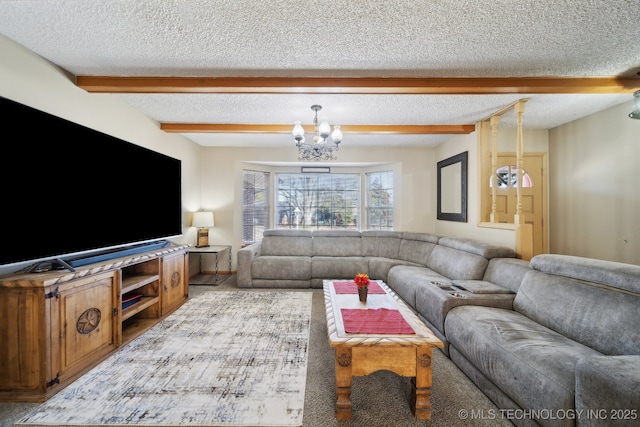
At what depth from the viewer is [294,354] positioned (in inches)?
86.2

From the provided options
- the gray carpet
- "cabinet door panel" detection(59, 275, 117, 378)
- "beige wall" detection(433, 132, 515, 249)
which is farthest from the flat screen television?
"beige wall" detection(433, 132, 515, 249)

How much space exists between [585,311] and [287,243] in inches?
151

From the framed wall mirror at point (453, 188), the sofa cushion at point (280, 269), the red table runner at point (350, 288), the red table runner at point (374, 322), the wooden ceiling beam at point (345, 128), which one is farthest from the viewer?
the sofa cushion at point (280, 269)

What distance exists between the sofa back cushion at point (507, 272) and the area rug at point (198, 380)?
1.97m

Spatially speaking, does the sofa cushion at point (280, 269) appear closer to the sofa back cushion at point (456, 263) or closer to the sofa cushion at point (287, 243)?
the sofa cushion at point (287, 243)

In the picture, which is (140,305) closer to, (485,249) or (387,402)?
(387,402)

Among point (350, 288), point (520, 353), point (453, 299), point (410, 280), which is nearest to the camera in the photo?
point (520, 353)

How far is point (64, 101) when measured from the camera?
91.1 inches

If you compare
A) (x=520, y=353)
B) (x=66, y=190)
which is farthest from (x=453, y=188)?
(x=66, y=190)

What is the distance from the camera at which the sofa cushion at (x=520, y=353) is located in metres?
1.25

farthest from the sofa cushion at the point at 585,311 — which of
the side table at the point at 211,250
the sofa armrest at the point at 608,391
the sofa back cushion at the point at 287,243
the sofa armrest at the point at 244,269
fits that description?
the side table at the point at 211,250

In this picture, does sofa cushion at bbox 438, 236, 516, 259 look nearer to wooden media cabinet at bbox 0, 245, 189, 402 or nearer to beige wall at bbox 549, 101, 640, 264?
beige wall at bbox 549, 101, 640, 264

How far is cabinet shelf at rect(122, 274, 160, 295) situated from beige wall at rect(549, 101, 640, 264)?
535 centimetres

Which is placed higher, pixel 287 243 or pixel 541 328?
pixel 287 243
